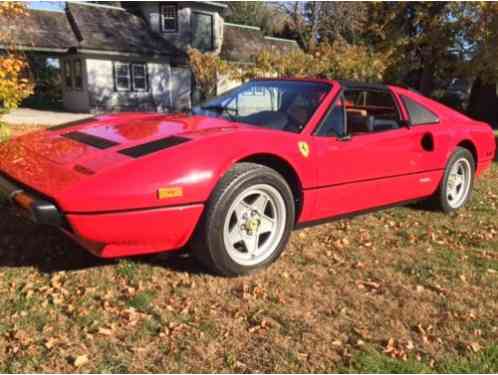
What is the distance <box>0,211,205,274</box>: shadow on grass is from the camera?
10.3ft

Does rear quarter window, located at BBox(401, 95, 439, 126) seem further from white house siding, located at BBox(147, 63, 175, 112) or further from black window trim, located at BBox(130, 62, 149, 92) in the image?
white house siding, located at BBox(147, 63, 175, 112)

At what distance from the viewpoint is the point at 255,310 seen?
8.87 ft

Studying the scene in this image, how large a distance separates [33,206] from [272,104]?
215 centimetres

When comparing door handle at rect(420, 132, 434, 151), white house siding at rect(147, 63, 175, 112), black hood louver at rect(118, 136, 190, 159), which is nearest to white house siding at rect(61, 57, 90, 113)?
white house siding at rect(147, 63, 175, 112)

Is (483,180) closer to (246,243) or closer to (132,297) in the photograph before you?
(246,243)

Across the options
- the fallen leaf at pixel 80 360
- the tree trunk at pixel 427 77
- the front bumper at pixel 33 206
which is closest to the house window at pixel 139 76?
the tree trunk at pixel 427 77

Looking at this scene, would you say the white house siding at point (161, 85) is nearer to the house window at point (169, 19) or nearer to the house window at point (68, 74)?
the house window at point (169, 19)

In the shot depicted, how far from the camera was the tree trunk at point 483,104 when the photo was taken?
19922 millimetres

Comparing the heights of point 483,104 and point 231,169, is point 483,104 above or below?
below

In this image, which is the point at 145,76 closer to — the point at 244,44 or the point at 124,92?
the point at 124,92

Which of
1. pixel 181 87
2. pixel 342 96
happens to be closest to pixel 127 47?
pixel 181 87

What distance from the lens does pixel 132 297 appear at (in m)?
2.77

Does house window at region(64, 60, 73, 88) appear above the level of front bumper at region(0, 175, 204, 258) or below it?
above

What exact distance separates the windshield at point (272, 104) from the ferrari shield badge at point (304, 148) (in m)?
0.16
